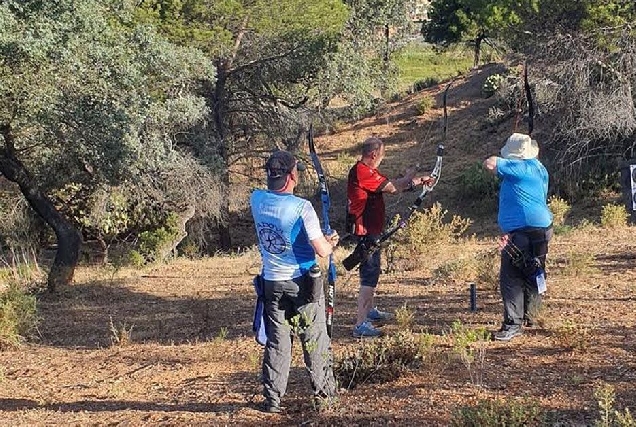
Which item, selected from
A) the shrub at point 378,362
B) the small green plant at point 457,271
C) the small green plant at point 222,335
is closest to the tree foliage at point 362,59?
the small green plant at point 457,271

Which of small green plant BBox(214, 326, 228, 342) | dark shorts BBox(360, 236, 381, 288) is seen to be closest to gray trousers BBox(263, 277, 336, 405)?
dark shorts BBox(360, 236, 381, 288)

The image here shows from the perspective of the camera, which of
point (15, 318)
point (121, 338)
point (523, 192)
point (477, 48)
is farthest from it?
point (477, 48)

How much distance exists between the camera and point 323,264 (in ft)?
38.4

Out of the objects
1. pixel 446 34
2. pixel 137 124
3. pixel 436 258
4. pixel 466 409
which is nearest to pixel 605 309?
pixel 466 409

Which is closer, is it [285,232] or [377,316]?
[285,232]

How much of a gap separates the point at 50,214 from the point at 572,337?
807 centimetres

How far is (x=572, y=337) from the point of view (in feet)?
20.3

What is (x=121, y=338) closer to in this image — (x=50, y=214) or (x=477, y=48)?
(x=50, y=214)

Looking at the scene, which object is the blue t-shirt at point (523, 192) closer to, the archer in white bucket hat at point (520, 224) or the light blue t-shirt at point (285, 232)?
the archer in white bucket hat at point (520, 224)

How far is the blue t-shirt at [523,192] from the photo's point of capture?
6.48 m

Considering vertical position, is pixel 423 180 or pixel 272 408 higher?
pixel 423 180

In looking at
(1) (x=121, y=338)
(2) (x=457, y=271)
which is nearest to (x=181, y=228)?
(2) (x=457, y=271)

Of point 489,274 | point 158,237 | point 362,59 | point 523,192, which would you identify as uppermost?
point 362,59

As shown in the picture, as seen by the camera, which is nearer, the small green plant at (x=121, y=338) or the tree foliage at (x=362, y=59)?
the small green plant at (x=121, y=338)
